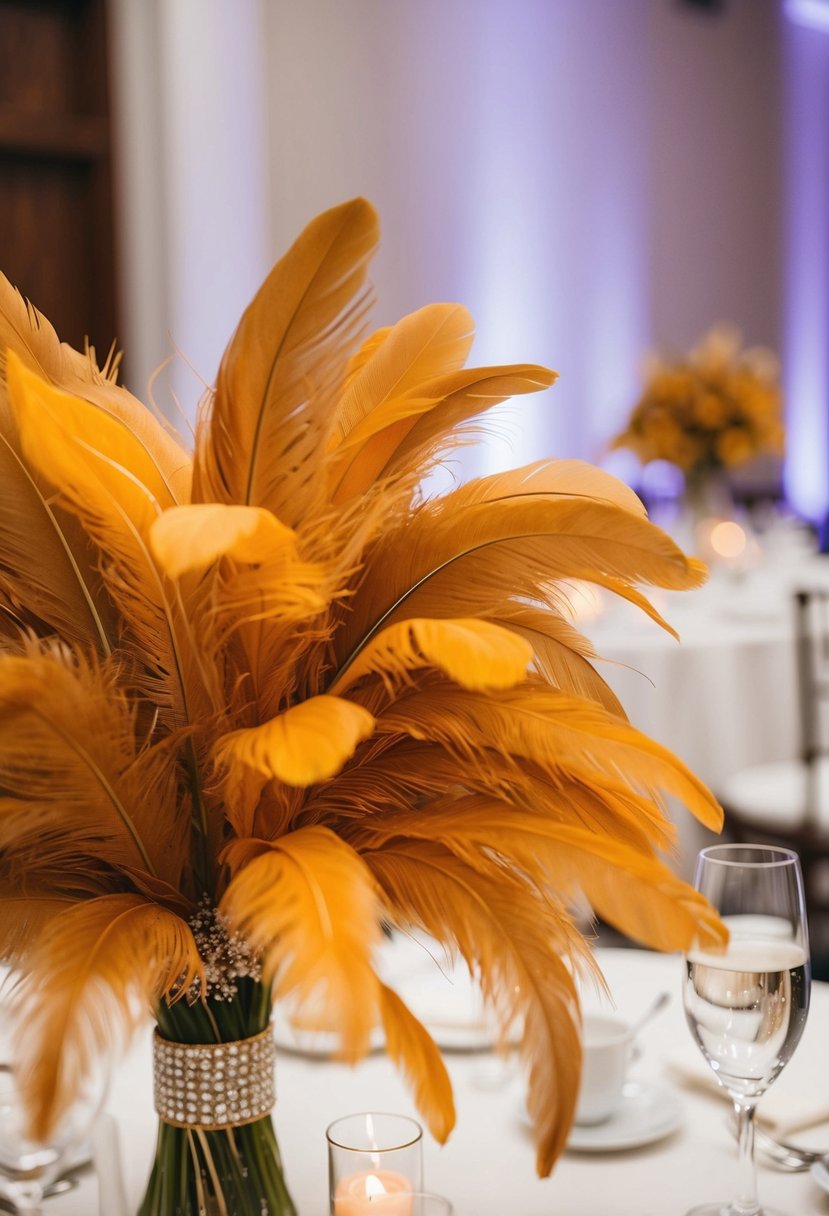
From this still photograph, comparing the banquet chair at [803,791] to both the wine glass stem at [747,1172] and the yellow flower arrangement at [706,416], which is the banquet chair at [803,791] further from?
the wine glass stem at [747,1172]

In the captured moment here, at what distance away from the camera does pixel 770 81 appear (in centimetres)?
718

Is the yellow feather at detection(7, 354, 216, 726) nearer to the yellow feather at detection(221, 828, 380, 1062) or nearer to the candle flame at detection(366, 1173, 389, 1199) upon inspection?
the yellow feather at detection(221, 828, 380, 1062)

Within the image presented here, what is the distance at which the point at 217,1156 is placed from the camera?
2.34 feet

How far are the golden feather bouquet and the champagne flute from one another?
12 cm

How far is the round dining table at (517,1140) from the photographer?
2.70 ft

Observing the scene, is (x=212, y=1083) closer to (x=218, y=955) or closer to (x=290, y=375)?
(x=218, y=955)

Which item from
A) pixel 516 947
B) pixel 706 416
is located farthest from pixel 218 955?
pixel 706 416

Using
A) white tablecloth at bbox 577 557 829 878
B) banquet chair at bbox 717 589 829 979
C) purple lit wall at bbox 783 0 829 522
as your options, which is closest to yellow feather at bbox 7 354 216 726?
white tablecloth at bbox 577 557 829 878

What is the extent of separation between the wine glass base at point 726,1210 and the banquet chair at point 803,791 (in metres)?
1.90

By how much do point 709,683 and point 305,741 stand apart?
8.06ft

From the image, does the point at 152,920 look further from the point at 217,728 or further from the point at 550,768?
the point at 550,768

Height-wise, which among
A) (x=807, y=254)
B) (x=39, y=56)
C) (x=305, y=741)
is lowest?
(x=305, y=741)

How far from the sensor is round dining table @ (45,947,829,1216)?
82 cm

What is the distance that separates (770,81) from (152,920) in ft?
24.5
